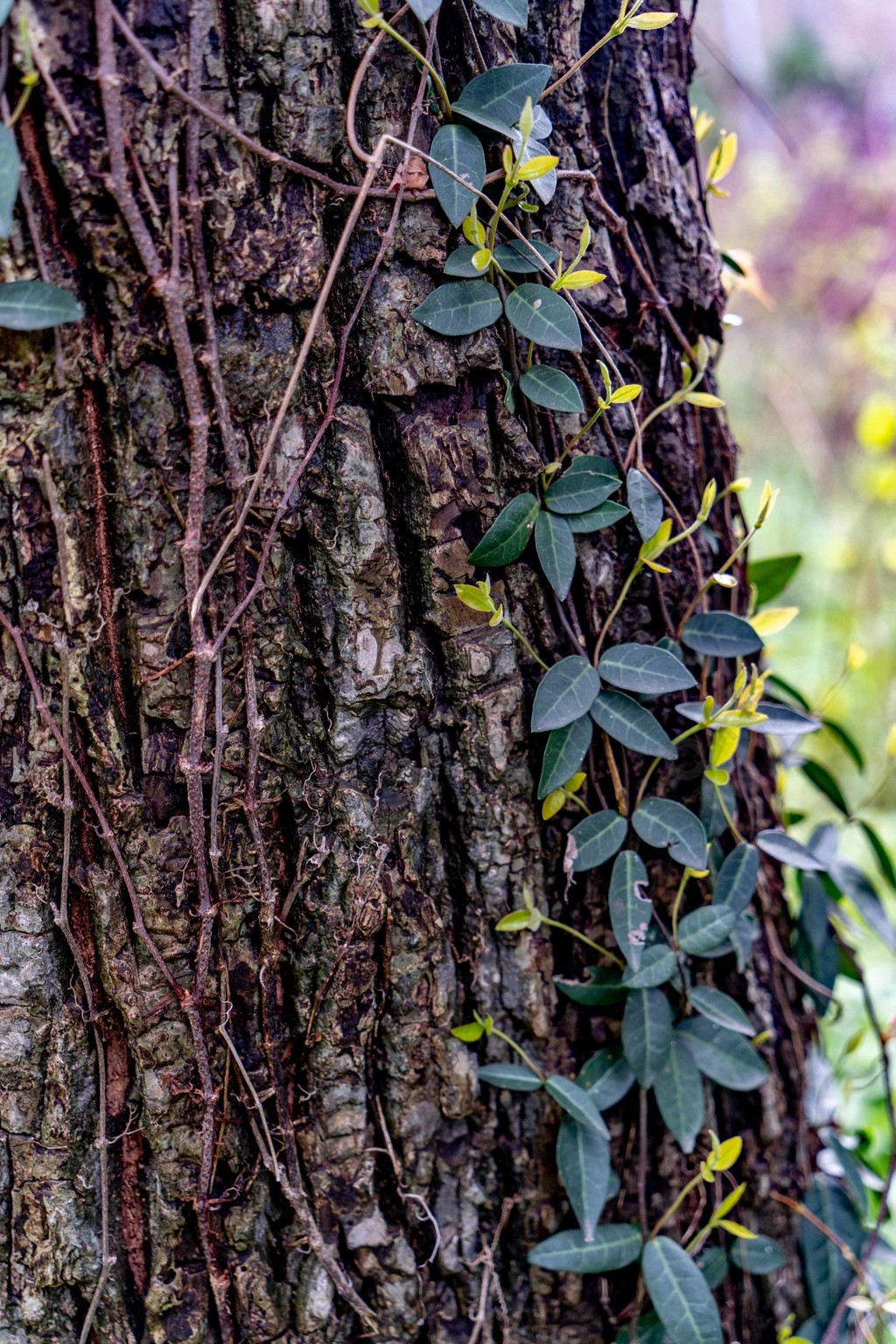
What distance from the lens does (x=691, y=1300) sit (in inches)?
33.3

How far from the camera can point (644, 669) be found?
2.66 feet

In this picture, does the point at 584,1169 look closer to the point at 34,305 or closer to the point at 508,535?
the point at 508,535

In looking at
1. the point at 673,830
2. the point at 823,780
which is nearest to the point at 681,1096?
the point at 673,830

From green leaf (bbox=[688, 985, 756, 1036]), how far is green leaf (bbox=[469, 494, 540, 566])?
1.54 feet

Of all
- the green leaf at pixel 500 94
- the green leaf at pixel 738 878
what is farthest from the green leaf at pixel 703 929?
the green leaf at pixel 500 94

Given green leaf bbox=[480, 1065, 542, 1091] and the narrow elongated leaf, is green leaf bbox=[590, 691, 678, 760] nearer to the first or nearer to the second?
green leaf bbox=[480, 1065, 542, 1091]

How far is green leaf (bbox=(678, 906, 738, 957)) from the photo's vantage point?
0.87 meters

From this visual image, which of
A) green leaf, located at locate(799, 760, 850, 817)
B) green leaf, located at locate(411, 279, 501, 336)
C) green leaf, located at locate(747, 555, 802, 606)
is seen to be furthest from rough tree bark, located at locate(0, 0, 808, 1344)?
green leaf, located at locate(799, 760, 850, 817)

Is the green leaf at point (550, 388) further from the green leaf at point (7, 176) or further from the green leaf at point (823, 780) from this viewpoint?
the green leaf at point (823, 780)

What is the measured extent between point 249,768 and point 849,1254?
87cm

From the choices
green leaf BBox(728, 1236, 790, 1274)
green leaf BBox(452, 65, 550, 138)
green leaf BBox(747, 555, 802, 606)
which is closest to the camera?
green leaf BBox(452, 65, 550, 138)

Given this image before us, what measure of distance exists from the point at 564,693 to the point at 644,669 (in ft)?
0.26

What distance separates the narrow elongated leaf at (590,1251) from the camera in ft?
2.78

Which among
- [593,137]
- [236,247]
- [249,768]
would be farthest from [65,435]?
[593,137]
